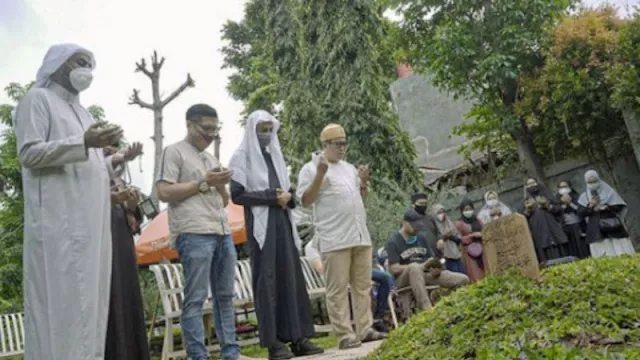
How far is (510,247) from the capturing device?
13.8 ft

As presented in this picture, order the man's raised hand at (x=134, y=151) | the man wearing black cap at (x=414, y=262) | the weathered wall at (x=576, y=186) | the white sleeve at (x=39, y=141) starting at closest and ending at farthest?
1. the white sleeve at (x=39, y=141)
2. the man's raised hand at (x=134, y=151)
3. the man wearing black cap at (x=414, y=262)
4. the weathered wall at (x=576, y=186)

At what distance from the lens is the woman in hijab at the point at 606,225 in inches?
366

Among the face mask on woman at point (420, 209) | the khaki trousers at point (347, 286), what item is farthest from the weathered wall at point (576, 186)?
the khaki trousers at point (347, 286)

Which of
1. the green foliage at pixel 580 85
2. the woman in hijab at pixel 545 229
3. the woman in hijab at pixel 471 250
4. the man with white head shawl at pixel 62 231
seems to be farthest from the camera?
the green foliage at pixel 580 85

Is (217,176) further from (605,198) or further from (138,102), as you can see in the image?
(138,102)

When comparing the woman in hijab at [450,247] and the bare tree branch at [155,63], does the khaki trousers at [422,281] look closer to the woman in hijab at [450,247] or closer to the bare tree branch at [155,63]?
the woman in hijab at [450,247]

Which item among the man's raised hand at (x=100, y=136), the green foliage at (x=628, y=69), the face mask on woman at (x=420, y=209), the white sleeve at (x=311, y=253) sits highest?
the green foliage at (x=628, y=69)

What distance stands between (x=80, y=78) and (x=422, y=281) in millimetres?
4708

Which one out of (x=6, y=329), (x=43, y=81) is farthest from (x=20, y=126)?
(x=6, y=329)

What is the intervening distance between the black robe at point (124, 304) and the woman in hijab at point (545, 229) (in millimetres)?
6724

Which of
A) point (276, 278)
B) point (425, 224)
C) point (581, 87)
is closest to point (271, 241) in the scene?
point (276, 278)

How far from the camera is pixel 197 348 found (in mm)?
4168

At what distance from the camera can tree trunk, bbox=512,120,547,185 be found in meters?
13.3

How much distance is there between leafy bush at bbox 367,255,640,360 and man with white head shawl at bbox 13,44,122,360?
1538mm
